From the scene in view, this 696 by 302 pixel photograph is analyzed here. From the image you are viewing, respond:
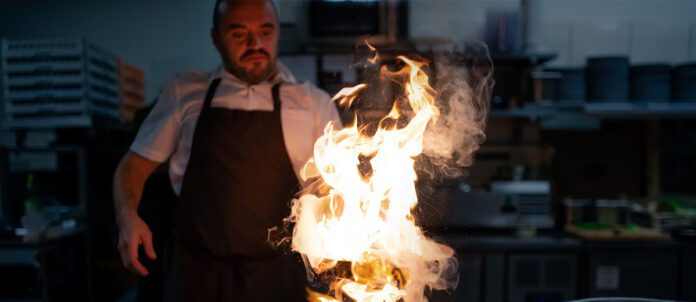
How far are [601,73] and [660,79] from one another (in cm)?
43

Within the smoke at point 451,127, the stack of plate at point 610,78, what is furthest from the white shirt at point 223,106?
the stack of plate at point 610,78

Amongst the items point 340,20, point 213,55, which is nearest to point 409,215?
point 340,20

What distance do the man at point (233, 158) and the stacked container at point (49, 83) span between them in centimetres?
179

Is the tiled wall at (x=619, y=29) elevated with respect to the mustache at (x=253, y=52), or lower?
elevated

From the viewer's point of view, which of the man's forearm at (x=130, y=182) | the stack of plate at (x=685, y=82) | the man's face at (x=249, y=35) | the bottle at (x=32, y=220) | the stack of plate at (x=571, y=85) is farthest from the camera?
the stack of plate at (x=571, y=85)

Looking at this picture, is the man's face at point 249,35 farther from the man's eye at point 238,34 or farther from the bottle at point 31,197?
the bottle at point 31,197

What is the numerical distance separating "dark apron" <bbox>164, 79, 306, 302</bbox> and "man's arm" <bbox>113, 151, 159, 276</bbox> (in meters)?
0.15

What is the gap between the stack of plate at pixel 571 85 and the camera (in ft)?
9.38

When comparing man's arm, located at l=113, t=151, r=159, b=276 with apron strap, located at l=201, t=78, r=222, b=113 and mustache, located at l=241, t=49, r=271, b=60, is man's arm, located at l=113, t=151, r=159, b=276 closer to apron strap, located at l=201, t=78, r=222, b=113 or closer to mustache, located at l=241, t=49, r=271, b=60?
apron strap, located at l=201, t=78, r=222, b=113

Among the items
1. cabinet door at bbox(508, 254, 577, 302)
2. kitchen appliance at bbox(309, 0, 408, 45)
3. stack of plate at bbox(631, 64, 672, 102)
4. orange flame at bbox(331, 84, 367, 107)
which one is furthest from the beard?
stack of plate at bbox(631, 64, 672, 102)

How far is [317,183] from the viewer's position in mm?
1122

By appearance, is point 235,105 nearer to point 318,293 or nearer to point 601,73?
point 318,293

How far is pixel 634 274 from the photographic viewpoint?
252 cm

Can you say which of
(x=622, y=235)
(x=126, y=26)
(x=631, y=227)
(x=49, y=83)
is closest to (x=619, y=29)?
(x=631, y=227)
